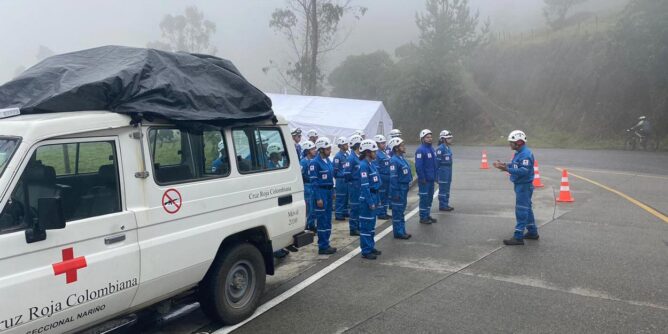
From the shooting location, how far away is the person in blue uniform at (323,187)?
25.7ft

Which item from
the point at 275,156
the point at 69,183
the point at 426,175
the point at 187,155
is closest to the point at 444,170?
the point at 426,175

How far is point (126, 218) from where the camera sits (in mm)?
3887

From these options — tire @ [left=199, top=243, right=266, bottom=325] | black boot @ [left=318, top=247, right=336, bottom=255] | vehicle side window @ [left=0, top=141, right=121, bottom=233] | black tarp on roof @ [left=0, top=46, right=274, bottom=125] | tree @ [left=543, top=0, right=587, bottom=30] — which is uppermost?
tree @ [left=543, top=0, right=587, bottom=30]

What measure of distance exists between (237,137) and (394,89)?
45388 millimetres

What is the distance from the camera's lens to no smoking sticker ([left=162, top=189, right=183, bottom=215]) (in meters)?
4.18

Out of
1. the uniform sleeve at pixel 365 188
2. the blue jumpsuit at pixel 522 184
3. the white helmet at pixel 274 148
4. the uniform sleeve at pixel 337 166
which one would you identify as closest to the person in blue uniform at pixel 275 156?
the white helmet at pixel 274 148

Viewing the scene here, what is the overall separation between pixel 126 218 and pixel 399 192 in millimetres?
5265

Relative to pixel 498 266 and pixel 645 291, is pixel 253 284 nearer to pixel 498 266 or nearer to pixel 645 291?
pixel 498 266

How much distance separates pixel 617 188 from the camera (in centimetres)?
1296

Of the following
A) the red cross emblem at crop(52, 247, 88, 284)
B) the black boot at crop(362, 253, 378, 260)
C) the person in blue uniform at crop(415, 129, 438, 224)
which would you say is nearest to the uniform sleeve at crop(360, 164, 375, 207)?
the black boot at crop(362, 253, 378, 260)

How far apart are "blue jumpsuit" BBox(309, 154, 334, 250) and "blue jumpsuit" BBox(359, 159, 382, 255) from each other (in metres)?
0.82

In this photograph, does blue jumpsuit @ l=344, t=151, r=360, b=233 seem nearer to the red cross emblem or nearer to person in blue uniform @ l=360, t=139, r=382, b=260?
person in blue uniform @ l=360, t=139, r=382, b=260

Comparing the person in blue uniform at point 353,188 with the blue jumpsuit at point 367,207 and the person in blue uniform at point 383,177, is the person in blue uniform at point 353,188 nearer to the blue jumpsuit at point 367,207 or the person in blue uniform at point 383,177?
the person in blue uniform at point 383,177

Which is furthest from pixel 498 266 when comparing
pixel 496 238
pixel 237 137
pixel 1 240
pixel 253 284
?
pixel 1 240
